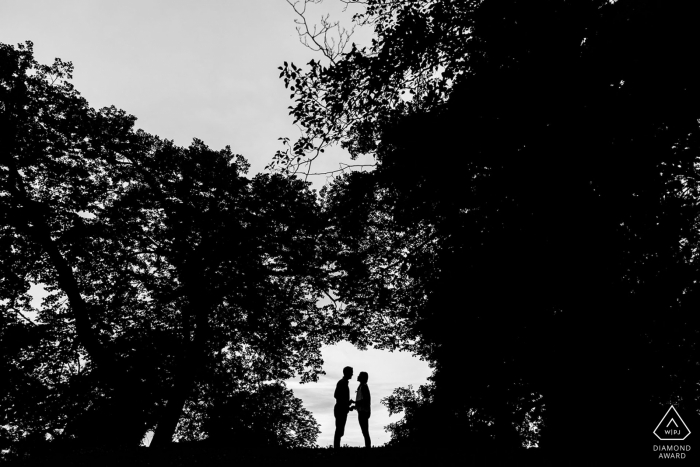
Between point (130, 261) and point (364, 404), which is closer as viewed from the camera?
point (364, 404)

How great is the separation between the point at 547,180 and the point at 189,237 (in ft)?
54.0

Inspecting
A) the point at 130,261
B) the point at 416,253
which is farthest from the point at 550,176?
the point at 130,261

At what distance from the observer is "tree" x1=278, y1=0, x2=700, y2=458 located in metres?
9.03

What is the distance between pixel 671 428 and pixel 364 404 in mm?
6927

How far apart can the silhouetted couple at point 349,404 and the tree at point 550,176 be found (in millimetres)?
3784

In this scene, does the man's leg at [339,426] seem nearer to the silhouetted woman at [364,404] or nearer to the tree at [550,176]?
the silhouetted woman at [364,404]

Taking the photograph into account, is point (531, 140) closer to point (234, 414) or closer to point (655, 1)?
point (655, 1)

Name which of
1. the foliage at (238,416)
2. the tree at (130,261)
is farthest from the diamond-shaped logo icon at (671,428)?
the foliage at (238,416)

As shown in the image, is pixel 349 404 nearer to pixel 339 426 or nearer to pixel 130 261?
pixel 339 426

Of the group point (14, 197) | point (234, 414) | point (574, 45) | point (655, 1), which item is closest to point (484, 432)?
point (234, 414)

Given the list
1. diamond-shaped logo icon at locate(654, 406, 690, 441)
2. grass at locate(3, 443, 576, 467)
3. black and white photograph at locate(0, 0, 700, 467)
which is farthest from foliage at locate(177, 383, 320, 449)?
diamond-shaped logo icon at locate(654, 406, 690, 441)

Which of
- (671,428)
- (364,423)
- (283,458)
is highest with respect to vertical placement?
(364,423)

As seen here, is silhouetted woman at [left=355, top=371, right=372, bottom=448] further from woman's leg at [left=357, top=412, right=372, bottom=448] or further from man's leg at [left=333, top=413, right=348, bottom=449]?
man's leg at [left=333, top=413, right=348, bottom=449]

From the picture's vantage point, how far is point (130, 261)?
66.7 feet
